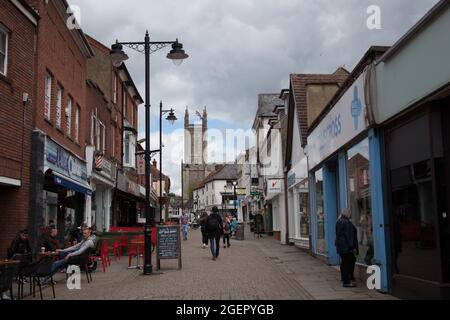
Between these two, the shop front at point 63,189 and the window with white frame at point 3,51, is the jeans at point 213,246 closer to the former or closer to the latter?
the shop front at point 63,189

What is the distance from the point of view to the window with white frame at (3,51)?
13.1 m

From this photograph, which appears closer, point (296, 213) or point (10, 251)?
point (10, 251)

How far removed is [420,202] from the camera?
8.80m

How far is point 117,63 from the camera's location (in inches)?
576

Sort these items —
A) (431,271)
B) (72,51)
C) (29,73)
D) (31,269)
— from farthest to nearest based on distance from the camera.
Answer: (72,51), (29,73), (31,269), (431,271)

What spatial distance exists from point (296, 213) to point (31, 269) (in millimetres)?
15638

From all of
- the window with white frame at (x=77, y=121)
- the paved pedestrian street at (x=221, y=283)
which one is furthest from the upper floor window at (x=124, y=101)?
the paved pedestrian street at (x=221, y=283)

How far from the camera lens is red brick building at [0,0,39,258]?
13.0 metres

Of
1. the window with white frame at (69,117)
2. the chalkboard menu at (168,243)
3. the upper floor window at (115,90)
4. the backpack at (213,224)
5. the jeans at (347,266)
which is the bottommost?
the jeans at (347,266)

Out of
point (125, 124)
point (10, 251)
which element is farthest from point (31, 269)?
point (125, 124)

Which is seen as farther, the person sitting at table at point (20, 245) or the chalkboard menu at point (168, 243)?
the chalkboard menu at point (168, 243)

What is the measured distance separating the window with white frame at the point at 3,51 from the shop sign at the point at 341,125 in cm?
842

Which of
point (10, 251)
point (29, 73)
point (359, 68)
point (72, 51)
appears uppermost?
point (72, 51)

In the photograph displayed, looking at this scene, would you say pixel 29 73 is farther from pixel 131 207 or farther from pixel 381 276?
pixel 131 207
